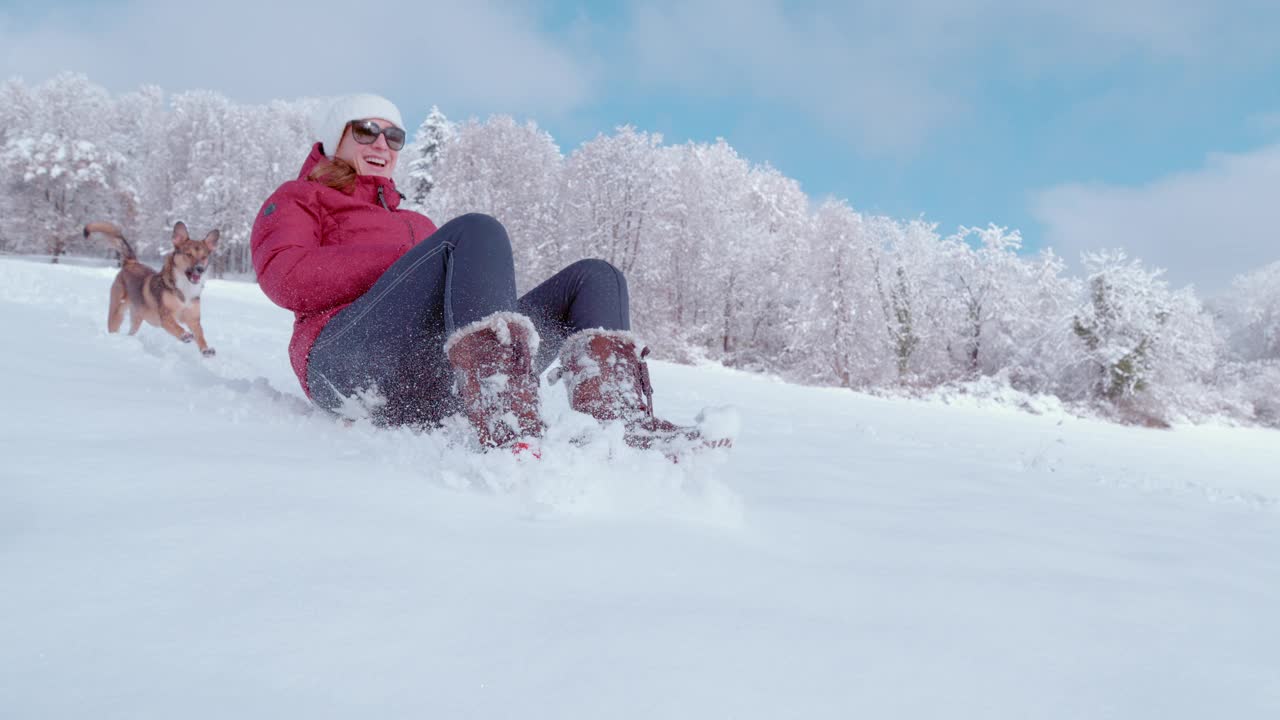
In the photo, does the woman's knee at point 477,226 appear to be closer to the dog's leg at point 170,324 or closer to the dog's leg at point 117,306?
the dog's leg at point 170,324

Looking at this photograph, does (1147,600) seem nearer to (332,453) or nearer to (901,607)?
(901,607)

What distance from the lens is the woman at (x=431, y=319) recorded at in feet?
4.97

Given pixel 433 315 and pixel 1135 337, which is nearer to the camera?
pixel 433 315

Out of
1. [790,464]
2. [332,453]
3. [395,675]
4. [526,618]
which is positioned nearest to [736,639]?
[526,618]

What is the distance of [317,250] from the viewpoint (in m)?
1.87

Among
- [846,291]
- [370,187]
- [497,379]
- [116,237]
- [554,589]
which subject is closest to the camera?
[554,589]

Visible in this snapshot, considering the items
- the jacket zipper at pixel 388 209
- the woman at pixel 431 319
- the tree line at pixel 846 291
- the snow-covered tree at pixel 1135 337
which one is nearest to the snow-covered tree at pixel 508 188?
the tree line at pixel 846 291

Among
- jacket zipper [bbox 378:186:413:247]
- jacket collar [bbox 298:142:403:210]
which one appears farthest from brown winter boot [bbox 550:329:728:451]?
jacket collar [bbox 298:142:403:210]

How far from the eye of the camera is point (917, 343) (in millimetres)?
19812

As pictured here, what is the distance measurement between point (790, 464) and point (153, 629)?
178 centimetres

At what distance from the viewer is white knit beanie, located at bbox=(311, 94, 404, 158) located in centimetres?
240

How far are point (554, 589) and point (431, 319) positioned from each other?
107cm

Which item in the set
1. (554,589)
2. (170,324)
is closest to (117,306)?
(170,324)

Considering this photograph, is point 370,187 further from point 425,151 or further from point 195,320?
point 425,151
